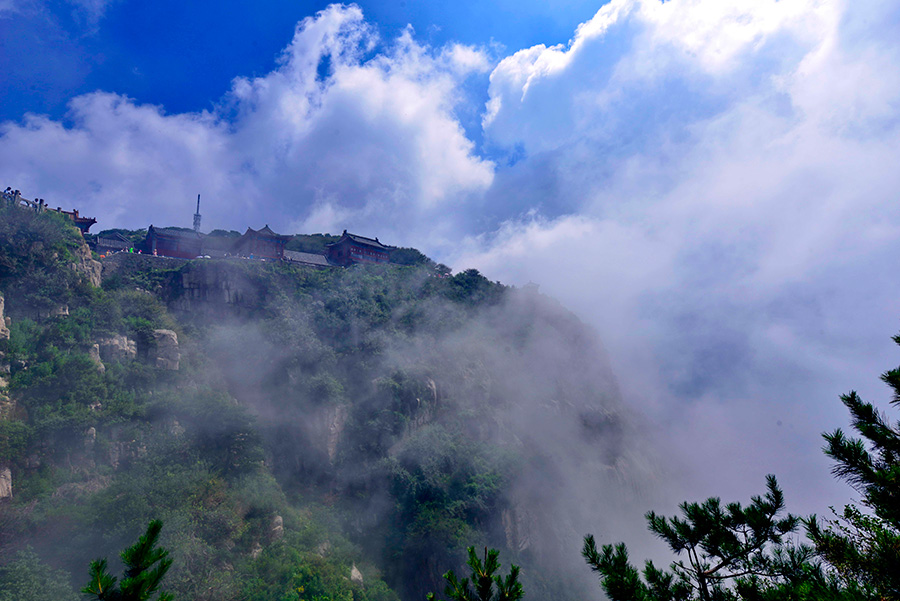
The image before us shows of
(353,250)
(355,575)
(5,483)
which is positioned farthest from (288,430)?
(353,250)

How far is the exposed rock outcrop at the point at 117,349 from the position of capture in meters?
22.5

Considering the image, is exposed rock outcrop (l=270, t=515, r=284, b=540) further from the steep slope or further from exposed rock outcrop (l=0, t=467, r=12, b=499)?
exposed rock outcrop (l=0, t=467, r=12, b=499)

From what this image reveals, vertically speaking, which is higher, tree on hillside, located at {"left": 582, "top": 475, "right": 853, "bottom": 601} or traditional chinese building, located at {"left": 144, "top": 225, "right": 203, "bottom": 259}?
traditional chinese building, located at {"left": 144, "top": 225, "right": 203, "bottom": 259}

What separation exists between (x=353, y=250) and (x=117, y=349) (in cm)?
2335

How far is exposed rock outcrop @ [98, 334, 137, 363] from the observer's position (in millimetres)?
22516

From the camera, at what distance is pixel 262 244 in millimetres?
37812

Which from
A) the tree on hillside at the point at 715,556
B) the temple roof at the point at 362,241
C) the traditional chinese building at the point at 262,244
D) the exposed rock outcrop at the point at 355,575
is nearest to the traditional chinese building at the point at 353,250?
the temple roof at the point at 362,241

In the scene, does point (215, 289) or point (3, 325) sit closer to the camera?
point (3, 325)

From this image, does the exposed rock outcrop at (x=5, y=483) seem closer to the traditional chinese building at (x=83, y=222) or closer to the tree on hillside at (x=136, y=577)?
the tree on hillside at (x=136, y=577)

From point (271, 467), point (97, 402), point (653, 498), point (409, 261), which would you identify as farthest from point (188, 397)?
point (653, 498)

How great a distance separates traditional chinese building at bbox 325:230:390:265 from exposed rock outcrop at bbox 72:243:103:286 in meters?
19.5

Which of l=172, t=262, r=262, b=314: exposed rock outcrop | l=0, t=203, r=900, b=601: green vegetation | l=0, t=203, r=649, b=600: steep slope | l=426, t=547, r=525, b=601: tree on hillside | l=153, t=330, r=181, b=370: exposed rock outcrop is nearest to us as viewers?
l=426, t=547, r=525, b=601: tree on hillside

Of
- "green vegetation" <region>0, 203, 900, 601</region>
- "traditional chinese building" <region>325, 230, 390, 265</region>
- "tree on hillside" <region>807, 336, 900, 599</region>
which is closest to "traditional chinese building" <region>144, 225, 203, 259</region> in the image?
"green vegetation" <region>0, 203, 900, 601</region>

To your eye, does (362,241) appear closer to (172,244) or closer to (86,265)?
(172,244)
